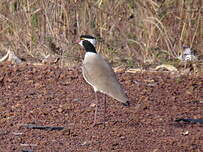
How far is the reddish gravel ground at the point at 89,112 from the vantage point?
5.99 m

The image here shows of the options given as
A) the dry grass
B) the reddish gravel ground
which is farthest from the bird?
the dry grass

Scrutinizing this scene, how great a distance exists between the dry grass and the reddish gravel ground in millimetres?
912

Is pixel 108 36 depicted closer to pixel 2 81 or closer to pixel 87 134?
pixel 2 81

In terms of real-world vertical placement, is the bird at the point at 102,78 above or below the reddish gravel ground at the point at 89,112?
above

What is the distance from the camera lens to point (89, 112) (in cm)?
746

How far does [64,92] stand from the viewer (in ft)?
27.1

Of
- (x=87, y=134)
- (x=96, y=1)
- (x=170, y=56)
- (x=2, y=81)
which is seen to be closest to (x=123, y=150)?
(x=87, y=134)

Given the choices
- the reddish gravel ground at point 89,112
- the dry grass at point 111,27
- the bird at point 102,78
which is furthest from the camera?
the dry grass at point 111,27

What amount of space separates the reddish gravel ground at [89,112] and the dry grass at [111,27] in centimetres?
91

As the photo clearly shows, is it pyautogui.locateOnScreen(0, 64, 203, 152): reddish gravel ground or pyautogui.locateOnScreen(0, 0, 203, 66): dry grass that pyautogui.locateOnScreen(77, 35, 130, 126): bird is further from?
pyautogui.locateOnScreen(0, 0, 203, 66): dry grass

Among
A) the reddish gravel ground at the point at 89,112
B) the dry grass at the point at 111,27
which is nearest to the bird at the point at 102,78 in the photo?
the reddish gravel ground at the point at 89,112

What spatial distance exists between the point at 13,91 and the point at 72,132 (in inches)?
79.1

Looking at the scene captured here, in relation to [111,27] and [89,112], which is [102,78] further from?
→ [111,27]

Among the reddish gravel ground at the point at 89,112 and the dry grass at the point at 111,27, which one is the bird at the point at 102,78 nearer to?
the reddish gravel ground at the point at 89,112
